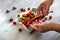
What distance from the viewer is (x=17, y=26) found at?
0.97 meters

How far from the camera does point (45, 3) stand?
939mm

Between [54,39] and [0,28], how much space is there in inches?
15.1

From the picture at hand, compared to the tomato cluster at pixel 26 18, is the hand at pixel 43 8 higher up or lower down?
higher up

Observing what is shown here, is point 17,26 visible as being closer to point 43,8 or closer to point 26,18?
point 26,18

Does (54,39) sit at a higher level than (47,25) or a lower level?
lower

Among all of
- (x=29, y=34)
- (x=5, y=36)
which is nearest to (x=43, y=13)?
(x=29, y=34)

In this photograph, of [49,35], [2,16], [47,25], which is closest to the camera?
[47,25]

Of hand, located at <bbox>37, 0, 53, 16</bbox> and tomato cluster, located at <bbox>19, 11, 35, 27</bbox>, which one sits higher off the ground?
hand, located at <bbox>37, 0, 53, 16</bbox>

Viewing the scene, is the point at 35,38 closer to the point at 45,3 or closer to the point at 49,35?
the point at 49,35

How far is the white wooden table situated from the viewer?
2.93 ft

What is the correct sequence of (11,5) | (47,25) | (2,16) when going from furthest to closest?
(11,5) < (2,16) < (47,25)

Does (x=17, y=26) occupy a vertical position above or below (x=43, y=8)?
below

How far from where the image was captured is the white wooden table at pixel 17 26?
0.89 m

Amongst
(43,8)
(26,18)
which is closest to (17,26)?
(26,18)
